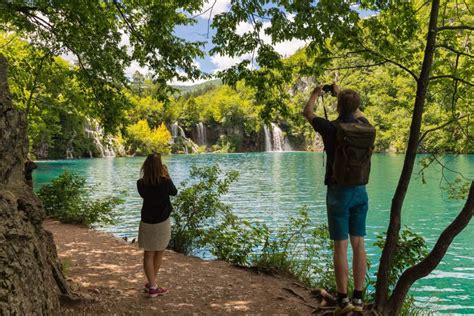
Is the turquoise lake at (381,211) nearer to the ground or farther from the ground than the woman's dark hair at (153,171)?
nearer to the ground

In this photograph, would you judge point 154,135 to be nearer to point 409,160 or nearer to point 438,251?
point 409,160

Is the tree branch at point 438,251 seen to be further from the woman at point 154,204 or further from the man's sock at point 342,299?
the woman at point 154,204

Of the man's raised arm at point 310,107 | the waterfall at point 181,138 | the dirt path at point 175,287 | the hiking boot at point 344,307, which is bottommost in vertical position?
the dirt path at point 175,287

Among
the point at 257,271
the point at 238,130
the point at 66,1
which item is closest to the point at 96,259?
the point at 257,271

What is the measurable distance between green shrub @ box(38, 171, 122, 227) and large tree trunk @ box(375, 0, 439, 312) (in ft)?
25.7

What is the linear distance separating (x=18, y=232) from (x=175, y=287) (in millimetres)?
2750

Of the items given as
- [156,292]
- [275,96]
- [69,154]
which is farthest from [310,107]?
[69,154]

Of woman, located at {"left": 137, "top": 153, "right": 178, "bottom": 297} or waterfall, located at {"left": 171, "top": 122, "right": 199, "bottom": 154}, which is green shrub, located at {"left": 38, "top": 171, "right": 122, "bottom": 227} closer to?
woman, located at {"left": 137, "top": 153, "right": 178, "bottom": 297}

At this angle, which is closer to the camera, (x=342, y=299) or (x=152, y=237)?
(x=342, y=299)

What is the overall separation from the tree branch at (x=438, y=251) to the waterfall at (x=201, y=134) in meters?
72.5

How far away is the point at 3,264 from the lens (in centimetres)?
229

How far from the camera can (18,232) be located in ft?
8.61

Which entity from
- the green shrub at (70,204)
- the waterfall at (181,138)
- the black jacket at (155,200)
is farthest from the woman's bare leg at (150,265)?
the waterfall at (181,138)

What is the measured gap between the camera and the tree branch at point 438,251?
11.1 feet
